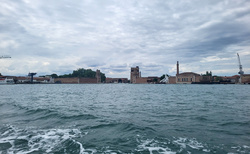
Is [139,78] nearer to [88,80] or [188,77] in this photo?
[188,77]

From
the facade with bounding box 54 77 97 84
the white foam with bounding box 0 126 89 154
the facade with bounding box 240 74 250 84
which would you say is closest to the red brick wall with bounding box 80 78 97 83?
the facade with bounding box 54 77 97 84

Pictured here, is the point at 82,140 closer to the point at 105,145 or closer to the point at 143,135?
the point at 105,145

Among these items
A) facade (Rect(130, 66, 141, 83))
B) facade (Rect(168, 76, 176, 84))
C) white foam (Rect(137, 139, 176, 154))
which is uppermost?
facade (Rect(130, 66, 141, 83))

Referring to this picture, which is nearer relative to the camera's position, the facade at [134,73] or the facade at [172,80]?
the facade at [172,80]

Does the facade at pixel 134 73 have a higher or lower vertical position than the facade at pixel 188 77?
higher

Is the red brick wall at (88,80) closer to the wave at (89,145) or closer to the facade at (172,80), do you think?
the facade at (172,80)

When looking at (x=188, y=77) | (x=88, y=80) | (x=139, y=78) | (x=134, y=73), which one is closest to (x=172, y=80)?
(x=188, y=77)

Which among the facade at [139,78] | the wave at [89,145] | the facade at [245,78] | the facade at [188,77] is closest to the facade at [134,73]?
the facade at [139,78]

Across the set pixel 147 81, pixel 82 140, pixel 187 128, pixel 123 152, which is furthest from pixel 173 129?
pixel 147 81

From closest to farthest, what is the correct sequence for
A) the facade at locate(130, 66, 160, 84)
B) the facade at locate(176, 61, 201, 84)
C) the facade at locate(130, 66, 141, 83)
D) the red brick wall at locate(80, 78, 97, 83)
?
1. the facade at locate(176, 61, 201, 84)
2. the facade at locate(130, 66, 160, 84)
3. the facade at locate(130, 66, 141, 83)
4. the red brick wall at locate(80, 78, 97, 83)

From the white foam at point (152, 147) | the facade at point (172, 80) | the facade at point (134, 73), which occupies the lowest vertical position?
the white foam at point (152, 147)

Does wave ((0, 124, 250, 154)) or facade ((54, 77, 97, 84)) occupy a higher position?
facade ((54, 77, 97, 84))

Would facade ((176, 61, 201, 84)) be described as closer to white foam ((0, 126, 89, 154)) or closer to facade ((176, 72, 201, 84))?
facade ((176, 72, 201, 84))

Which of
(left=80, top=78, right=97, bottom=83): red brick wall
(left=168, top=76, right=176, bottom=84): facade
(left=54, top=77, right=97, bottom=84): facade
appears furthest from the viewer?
(left=80, top=78, right=97, bottom=83): red brick wall
